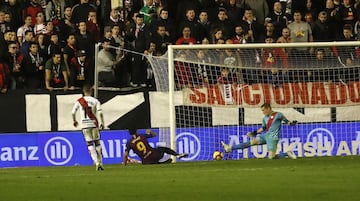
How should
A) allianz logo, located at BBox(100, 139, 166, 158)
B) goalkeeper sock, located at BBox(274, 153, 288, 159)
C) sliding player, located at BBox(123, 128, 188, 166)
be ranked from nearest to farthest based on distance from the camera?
1. sliding player, located at BBox(123, 128, 188, 166)
2. goalkeeper sock, located at BBox(274, 153, 288, 159)
3. allianz logo, located at BBox(100, 139, 166, 158)

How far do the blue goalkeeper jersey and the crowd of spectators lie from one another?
1447 millimetres

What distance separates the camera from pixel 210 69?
25.3 metres

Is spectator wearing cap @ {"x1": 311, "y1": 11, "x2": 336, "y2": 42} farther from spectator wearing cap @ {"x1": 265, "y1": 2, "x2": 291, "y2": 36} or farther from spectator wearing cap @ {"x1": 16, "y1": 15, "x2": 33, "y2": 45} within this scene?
spectator wearing cap @ {"x1": 16, "y1": 15, "x2": 33, "y2": 45}

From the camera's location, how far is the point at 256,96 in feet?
83.8

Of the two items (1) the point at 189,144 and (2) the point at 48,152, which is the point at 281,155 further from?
(2) the point at 48,152

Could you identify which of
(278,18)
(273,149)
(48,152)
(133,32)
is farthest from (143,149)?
(278,18)

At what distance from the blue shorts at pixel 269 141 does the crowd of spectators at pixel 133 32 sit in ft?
5.90

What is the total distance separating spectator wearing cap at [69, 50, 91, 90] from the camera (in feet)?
84.6

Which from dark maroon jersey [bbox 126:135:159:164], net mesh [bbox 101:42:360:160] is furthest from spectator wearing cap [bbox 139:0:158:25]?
dark maroon jersey [bbox 126:135:159:164]

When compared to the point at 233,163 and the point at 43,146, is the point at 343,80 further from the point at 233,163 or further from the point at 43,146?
the point at 43,146

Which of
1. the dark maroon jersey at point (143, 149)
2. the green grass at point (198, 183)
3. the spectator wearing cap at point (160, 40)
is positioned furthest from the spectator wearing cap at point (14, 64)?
the green grass at point (198, 183)

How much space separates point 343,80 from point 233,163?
431 centimetres

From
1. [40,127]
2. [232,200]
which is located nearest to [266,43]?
[40,127]

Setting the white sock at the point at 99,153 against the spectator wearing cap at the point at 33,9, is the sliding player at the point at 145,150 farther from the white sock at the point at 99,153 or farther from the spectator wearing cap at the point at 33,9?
the spectator wearing cap at the point at 33,9
